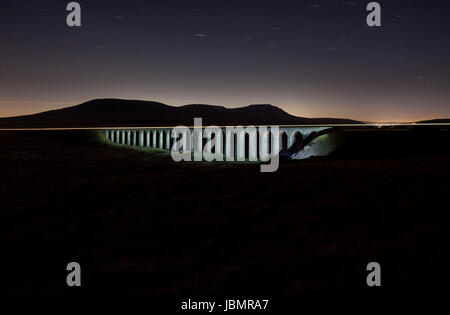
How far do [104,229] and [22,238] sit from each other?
2.15 m

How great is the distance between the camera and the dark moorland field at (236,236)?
5.58 m

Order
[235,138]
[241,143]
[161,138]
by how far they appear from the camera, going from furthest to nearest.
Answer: [161,138] → [235,138] → [241,143]

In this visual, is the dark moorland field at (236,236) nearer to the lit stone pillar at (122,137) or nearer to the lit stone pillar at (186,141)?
the lit stone pillar at (186,141)

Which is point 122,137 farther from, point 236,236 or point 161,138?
point 236,236

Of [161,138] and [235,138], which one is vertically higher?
[161,138]

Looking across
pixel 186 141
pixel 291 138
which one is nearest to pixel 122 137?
pixel 186 141

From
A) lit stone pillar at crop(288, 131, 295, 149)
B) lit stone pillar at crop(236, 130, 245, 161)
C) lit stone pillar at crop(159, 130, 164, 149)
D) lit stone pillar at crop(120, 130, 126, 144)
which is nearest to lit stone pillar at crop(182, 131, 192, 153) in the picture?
lit stone pillar at crop(159, 130, 164, 149)

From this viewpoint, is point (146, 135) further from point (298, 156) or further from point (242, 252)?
point (242, 252)

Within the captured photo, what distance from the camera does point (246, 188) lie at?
1407 cm

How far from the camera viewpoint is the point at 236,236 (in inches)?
322

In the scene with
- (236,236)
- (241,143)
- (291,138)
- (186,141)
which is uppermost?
(186,141)

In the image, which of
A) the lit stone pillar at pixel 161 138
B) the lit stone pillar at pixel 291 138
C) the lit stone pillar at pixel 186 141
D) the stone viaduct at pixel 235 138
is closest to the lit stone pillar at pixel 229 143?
the stone viaduct at pixel 235 138

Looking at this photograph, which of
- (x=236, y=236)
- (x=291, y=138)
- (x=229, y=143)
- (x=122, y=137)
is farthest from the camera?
(x=122, y=137)
